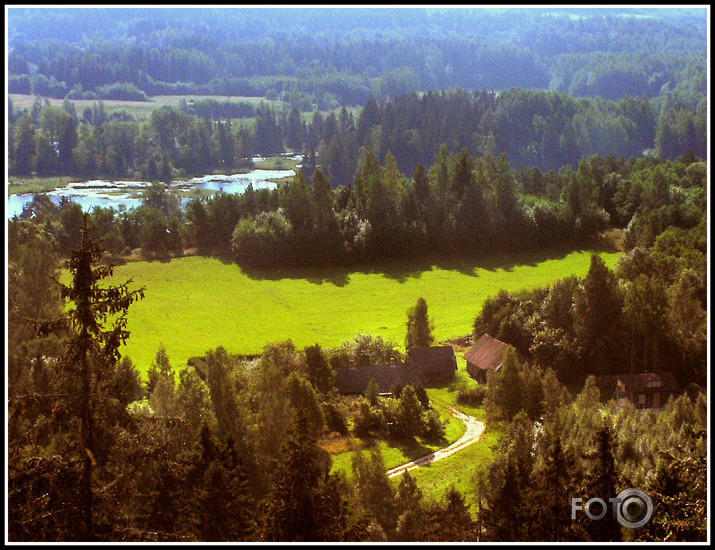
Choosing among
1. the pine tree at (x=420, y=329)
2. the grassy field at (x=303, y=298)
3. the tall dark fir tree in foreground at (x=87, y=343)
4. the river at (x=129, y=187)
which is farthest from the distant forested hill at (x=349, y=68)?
the tall dark fir tree in foreground at (x=87, y=343)

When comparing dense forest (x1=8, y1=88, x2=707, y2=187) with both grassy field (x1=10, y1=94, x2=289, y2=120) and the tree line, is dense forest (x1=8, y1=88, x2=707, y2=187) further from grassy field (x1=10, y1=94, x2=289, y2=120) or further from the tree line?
the tree line

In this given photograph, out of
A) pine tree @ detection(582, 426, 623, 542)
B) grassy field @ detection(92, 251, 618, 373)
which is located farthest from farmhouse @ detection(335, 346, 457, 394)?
pine tree @ detection(582, 426, 623, 542)

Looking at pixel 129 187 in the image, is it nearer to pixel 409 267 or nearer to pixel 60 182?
pixel 60 182

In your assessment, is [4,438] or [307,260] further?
[307,260]

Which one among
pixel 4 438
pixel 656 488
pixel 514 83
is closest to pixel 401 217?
pixel 656 488

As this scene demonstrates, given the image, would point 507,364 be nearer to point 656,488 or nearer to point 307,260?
point 656,488

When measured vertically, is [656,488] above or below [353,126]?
below

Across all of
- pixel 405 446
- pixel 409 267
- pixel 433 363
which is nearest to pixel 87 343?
pixel 405 446
